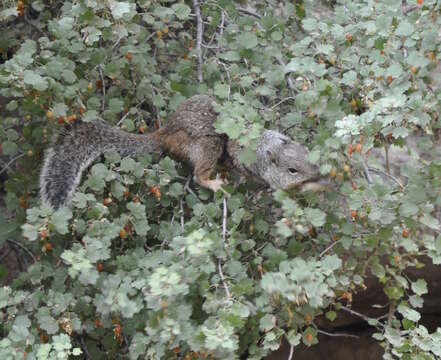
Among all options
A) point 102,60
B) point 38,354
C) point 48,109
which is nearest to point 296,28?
point 102,60

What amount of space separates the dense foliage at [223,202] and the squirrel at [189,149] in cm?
7

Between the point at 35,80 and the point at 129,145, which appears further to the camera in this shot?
the point at 129,145

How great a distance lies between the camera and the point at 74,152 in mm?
2623

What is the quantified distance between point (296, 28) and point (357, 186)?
3.49ft

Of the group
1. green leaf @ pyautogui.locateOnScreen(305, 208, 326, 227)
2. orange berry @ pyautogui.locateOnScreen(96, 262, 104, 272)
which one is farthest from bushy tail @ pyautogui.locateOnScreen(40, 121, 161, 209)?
green leaf @ pyautogui.locateOnScreen(305, 208, 326, 227)

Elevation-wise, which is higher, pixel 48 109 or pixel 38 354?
pixel 48 109

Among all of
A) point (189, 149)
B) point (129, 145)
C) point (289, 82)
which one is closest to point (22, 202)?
point (129, 145)

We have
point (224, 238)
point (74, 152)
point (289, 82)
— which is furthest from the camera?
point (289, 82)

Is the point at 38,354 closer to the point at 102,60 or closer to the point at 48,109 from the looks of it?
the point at 48,109

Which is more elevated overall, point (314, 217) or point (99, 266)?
point (314, 217)

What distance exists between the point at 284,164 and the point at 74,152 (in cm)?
84

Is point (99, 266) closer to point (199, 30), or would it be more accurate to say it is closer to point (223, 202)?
point (223, 202)

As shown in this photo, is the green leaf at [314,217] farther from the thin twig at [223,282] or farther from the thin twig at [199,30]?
the thin twig at [199,30]

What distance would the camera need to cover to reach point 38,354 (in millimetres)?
1998
